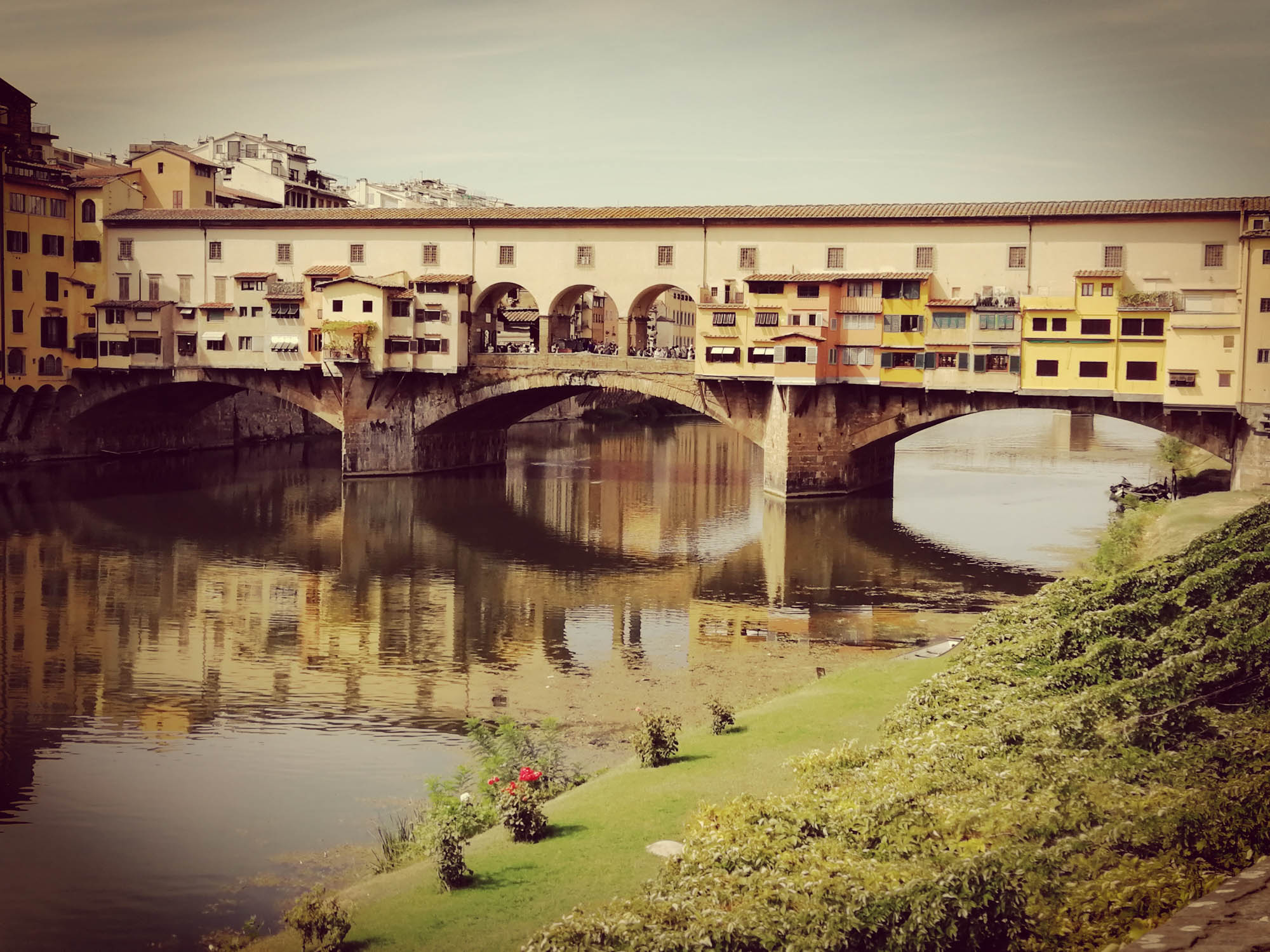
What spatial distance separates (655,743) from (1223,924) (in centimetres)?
1037

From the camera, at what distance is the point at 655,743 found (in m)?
16.9

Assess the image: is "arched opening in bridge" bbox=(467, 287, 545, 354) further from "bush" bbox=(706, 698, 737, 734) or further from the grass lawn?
the grass lawn

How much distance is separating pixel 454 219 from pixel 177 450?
20.1 metres

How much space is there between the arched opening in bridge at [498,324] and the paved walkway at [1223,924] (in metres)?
48.0

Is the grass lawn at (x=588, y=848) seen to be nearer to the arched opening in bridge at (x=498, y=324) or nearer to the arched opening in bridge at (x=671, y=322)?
the arched opening in bridge at (x=498, y=324)

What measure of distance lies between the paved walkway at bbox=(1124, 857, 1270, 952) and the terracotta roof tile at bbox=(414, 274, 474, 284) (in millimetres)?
48340

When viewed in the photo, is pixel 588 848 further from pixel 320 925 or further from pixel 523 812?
pixel 320 925

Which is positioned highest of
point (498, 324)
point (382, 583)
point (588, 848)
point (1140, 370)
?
point (498, 324)

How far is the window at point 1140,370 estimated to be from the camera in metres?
44.9

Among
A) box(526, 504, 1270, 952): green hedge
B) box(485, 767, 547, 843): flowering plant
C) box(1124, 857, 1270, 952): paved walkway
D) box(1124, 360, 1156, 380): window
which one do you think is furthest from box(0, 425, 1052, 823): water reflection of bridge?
box(1124, 857, 1270, 952): paved walkway

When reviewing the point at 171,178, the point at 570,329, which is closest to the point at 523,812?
the point at 570,329

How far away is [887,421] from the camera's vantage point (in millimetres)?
50250

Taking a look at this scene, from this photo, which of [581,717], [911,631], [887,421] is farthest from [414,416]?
[581,717]

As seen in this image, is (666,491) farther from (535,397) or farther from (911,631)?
(911,631)
